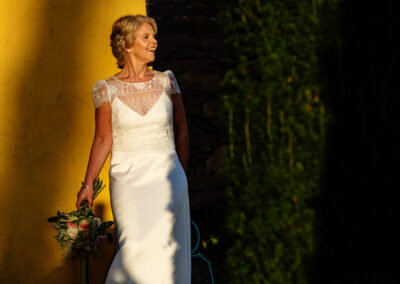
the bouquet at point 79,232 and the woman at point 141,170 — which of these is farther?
the bouquet at point 79,232

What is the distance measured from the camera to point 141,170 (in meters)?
3.50

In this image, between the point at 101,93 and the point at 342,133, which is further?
the point at 342,133

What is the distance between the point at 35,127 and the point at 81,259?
1.01m

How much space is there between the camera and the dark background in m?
3.81

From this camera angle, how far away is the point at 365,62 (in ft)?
12.8

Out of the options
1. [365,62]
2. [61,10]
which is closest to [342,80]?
[365,62]

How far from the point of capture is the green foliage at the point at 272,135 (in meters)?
4.14

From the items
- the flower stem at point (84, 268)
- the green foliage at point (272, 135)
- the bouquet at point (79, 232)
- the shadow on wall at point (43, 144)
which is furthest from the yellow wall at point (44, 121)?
the green foliage at point (272, 135)

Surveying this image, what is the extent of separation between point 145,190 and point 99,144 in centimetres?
44

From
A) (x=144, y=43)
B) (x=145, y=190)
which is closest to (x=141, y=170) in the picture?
(x=145, y=190)

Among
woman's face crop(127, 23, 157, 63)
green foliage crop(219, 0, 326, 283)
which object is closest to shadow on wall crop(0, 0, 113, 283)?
woman's face crop(127, 23, 157, 63)

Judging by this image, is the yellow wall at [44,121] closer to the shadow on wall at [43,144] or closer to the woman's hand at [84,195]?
the shadow on wall at [43,144]

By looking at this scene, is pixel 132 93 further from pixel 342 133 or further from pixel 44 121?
pixel 342 133

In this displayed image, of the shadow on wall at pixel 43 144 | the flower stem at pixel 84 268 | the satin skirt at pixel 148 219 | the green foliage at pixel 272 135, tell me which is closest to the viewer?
the satin skirt at pixel 148 219
